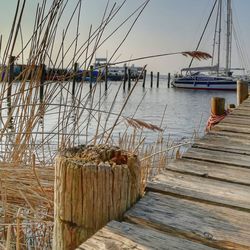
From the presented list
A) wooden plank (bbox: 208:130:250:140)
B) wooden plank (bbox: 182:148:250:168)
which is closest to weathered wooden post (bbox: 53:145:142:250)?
wooden plank (bbox: 182:148:250:168)

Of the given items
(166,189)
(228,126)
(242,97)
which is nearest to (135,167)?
(166,189)

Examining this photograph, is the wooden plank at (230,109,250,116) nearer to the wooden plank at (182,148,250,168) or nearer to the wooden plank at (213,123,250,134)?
the wooden plank at (213,123,250,134)

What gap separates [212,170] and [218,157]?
286 millimetres

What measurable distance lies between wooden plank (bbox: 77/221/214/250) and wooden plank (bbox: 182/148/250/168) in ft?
3.24

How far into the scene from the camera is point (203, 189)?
1563 mm

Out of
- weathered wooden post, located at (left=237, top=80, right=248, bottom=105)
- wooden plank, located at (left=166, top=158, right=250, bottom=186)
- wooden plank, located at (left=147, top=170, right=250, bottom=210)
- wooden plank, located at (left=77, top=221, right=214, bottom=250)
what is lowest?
wooden plank, located at (left=77, top=221, right=214, bottom=250)

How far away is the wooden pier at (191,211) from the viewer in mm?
1080

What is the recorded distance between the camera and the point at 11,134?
1760 millimetres

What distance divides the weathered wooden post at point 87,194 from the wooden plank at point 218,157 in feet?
3.26

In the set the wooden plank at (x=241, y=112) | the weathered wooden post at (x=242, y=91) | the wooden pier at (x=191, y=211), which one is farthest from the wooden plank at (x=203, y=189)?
the weathered wooden post at (x=242, y=91)

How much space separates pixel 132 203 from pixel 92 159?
24cm

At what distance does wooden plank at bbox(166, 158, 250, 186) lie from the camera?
1.76 m

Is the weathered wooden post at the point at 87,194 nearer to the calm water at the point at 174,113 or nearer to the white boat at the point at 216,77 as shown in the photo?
the calm water at the point at 174,113

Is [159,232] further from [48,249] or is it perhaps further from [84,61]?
[84,61]
